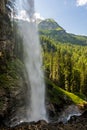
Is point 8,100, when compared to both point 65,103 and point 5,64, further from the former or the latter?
point 65,103

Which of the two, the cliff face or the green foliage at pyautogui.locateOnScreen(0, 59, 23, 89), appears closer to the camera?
the cliff face

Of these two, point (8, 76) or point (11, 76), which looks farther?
point (11, 76)

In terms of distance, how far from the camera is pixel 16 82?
52.4 m

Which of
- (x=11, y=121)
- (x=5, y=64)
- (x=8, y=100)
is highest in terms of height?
(x=5, y=64)

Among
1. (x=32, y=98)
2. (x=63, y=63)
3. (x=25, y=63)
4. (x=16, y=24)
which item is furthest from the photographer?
(x=63, y=63)

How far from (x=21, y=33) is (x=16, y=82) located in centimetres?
2536

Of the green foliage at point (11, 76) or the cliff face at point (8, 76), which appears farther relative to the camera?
the green foliage at point (11, 76)

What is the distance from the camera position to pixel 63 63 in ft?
346

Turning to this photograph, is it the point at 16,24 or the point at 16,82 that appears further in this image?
the point at 16,24

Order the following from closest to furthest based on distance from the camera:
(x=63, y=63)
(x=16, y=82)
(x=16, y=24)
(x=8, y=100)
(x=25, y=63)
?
(x=8, y=100) → (x=16, y=82) → (x=25, y=63) → (x=16, y=24) → (x=63, y=63)

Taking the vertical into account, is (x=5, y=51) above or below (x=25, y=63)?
above

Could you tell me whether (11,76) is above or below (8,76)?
below

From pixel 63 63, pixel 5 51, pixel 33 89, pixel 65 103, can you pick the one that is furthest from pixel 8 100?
pixel 63 63

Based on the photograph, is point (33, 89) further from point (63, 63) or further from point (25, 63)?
point (63, 63)
